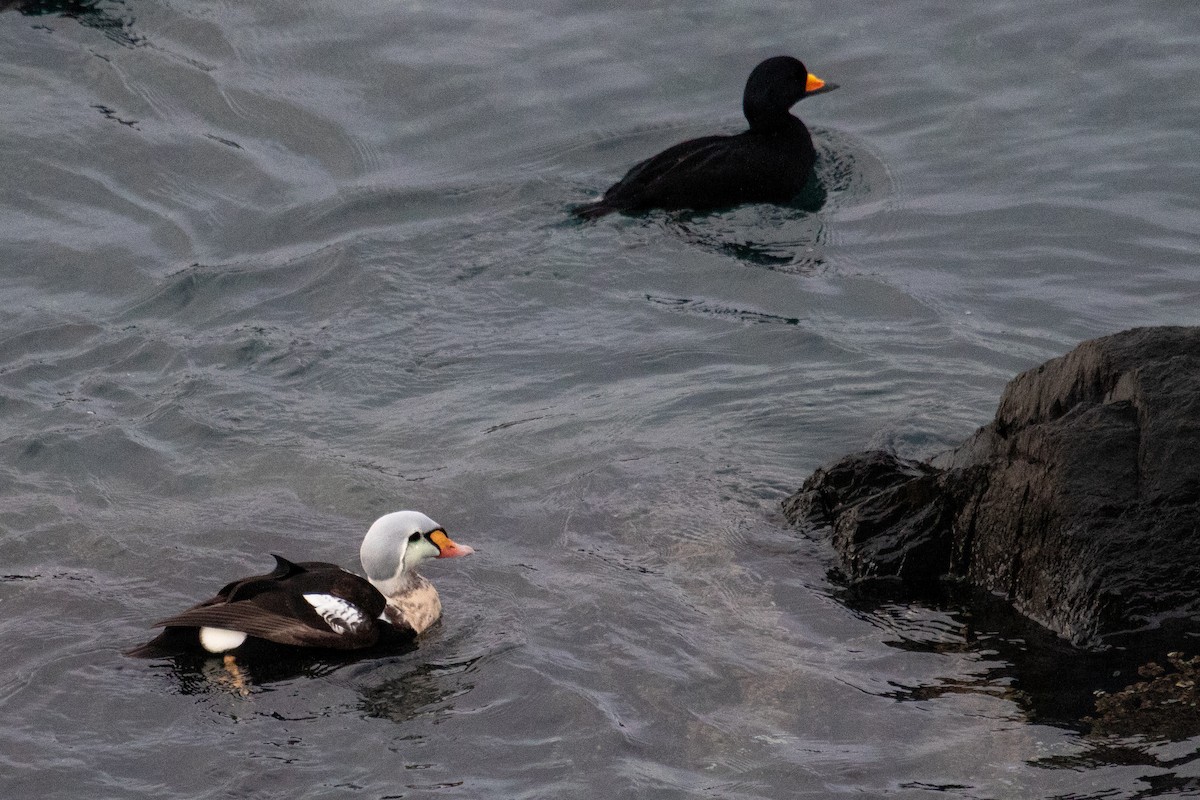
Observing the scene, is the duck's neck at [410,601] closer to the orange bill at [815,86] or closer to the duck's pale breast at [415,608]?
the duck's pale breast at [415,608]

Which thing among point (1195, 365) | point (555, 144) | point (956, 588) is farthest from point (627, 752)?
point (555, 144)

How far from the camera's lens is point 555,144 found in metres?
12.9

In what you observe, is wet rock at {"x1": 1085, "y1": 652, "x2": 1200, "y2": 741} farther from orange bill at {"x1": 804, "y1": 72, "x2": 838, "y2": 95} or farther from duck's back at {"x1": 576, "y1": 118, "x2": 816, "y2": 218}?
orange bill at {"x1": 804, "y1": 72, "x2": 838, "y2": 95}

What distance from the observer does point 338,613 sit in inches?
259

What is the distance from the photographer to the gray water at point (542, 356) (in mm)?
5793

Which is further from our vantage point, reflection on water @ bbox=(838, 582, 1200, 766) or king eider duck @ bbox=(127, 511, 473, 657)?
king eider duck @ bbox=(127, 511, 473, 657)

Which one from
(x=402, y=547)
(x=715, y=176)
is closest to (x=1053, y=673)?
(x=402, y=547)

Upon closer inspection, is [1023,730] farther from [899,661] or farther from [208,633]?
[208,633]

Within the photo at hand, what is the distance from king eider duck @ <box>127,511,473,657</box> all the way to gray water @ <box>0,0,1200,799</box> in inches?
5.3

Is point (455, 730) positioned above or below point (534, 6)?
below

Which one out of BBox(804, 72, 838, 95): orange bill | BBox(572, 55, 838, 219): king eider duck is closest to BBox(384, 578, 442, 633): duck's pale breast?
BBox(572, 55, 838, 219): king eider duck

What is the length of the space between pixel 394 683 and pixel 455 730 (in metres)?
0.62

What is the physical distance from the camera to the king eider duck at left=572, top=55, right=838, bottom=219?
37.6 ft

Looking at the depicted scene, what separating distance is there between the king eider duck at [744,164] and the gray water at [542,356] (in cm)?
26
